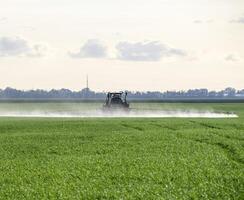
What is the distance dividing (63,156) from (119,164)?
4.29 m

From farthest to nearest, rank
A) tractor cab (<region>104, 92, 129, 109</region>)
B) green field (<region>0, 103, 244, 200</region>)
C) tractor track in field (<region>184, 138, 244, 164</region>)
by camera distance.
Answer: tractor cab (<region>104, 92, 129, 109</region>), tractor track in field (<region>184, 138, 244, 164</region>), green field (<region>0, 103, 244, 200</region>)

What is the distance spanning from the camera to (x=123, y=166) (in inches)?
859

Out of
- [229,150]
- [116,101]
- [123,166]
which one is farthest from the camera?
[116,101]

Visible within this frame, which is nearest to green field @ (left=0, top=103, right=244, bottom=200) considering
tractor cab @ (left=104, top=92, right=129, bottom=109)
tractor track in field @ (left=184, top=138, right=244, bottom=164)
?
tractor track in field @ (left=184, top=138, right=244, bottom=164)

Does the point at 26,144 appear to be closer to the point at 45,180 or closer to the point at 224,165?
the point at 45,180

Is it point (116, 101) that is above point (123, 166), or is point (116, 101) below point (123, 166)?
above

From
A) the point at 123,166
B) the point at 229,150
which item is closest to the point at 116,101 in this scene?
the point at 229,150

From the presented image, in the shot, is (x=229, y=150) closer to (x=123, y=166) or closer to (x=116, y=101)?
(x=123, y=166)

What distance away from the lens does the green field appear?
17.1 meters

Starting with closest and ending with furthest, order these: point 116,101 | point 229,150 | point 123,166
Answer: point 123,166, point 229,150, point 116,101

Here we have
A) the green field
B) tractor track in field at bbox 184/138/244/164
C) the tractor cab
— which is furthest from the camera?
the tractor cab

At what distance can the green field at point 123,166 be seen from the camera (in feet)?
56.2

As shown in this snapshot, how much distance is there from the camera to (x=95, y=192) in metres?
17.0

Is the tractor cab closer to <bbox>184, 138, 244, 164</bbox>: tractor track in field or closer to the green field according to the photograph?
the green field
